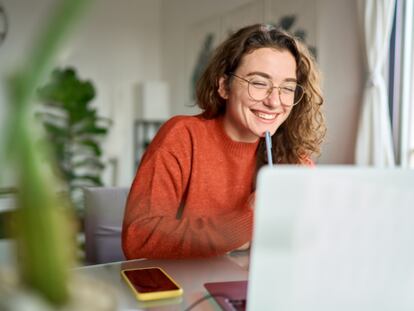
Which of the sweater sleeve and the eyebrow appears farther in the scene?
the eyebrow

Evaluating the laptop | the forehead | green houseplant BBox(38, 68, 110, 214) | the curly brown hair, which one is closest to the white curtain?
the curly brown hair

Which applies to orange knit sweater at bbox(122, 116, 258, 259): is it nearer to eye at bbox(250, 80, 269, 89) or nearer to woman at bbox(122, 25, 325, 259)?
woman at bbox(122, 25, 325, 259)

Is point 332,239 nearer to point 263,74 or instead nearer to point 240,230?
point 240,230

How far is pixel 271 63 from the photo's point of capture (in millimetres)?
1232

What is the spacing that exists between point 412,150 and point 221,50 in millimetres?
1410

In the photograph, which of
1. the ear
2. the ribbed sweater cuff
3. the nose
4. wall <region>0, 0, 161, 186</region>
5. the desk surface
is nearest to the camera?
the desk surface

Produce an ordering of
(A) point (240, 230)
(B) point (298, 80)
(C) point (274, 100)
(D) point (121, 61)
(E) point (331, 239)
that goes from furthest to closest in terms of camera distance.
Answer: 1. (D) point (121, 61)
2. (B) point (298, 80)
3. (C) point (274, 100)
4. (A) point (240, 230)
5. (E) point (331, 239)

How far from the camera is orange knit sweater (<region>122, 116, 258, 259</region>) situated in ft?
3.59

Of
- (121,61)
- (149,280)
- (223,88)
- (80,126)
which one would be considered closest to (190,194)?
(223,88)

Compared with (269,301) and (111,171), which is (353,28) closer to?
(269,301)

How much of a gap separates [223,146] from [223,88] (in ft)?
0.57

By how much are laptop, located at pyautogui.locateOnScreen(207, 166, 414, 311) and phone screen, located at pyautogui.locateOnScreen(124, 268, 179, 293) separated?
14.3 inches

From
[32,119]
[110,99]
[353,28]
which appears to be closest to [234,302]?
[32,119]

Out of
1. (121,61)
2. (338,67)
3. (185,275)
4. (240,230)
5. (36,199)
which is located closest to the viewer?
(36,199)
